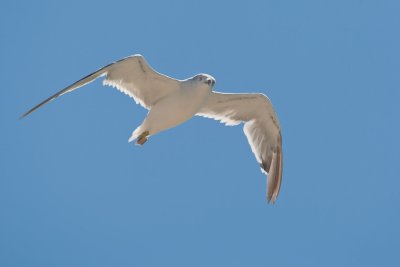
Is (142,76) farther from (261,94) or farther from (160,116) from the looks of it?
(261,94)

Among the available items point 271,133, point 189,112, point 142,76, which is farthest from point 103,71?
point 271,133

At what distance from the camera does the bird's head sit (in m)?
11.0

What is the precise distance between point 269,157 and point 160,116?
2398mm

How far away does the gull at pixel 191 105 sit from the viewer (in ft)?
36.4

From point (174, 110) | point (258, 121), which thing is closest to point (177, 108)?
point (174, 110)

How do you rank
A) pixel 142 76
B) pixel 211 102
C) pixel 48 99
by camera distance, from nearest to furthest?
1. pixel 48 99
2. pixel 142 76
3. pixel 211 102

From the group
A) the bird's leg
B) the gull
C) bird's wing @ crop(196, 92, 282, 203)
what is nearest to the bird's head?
the gull

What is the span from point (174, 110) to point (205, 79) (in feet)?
2.41

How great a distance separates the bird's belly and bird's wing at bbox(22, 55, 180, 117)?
21cm

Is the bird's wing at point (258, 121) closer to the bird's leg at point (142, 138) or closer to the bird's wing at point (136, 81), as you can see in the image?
the bird's wing at point (136, 81)

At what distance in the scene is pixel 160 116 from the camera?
11422mm

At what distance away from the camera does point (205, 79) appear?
36.2 ft

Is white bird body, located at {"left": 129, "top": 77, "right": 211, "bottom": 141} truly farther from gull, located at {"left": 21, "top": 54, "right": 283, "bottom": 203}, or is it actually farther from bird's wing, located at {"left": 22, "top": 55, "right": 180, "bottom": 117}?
bird's wing, located at {"left": 22, "top": 55, "right": 180, "bottom": 117}

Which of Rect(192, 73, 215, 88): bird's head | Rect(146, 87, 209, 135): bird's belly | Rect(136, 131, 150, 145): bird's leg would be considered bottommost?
Rect(136, 131, 150, 145): bird's leg
